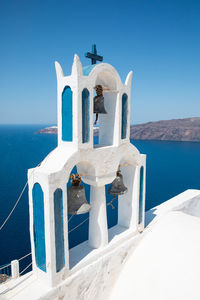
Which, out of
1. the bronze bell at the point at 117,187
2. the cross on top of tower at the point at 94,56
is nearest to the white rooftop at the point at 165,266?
the bronze bell at the point at 117,187

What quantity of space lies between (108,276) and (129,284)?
0.46 m

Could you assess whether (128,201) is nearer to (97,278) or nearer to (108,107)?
(97,278)

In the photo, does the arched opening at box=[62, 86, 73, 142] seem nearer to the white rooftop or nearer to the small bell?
the small bell

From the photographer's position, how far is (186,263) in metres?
4.21

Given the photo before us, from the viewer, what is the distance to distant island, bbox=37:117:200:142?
7094 centimetres

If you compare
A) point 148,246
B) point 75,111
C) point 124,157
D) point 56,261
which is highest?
point 75,111

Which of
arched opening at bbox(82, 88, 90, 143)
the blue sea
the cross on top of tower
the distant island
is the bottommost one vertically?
the blue sea

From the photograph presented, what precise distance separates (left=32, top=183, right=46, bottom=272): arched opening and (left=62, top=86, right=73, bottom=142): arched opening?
3.22ft

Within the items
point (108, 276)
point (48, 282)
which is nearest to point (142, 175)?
point (108, 276)

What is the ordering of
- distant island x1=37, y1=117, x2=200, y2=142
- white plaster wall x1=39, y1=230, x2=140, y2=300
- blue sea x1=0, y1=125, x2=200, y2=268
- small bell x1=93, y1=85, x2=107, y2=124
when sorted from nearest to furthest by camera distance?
white plaster wall x1=39, y1=230, x2=140, y2=300, small bell x1=93, y1=85, x2=107, y2=124, blue sea x1=0, y1=125, x2=200, y2=268, distant island x1=37, y1=117, x2=200, y2=142

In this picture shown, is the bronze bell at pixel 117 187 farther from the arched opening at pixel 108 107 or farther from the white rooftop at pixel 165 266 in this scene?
the white rooftop at pixel 165 266

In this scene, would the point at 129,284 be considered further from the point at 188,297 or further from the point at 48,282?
the point at 48,282

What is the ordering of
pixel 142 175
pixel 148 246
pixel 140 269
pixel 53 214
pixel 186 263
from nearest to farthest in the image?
pixel 53 214, pixel 186 263, pixel 140 269, pixel 148 246, pixel 142 175

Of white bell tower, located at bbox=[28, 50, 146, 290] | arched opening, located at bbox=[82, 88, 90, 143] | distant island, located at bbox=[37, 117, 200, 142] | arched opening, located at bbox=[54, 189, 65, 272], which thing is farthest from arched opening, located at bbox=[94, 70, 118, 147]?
distant island, located at bbox=[37, 117, 200, 142]
